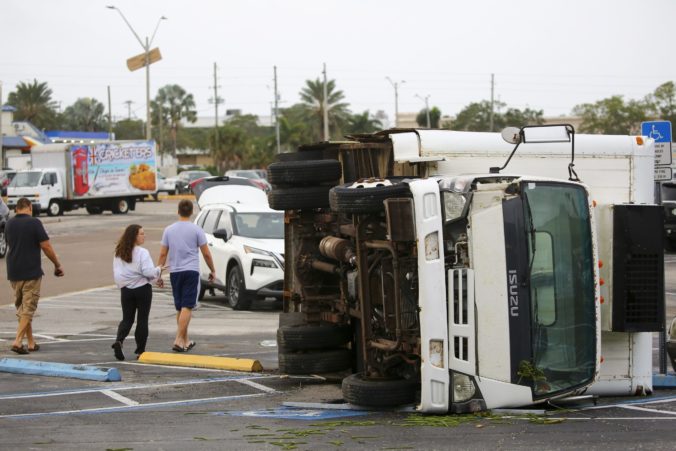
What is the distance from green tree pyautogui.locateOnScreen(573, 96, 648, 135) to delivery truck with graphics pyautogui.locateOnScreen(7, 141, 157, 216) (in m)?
44.4

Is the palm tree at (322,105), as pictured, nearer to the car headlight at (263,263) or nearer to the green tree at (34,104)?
the green tree at (34,104)

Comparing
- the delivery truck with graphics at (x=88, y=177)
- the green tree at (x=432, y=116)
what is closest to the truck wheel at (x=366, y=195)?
the delivery truck with graphics at (x=88, y=177)

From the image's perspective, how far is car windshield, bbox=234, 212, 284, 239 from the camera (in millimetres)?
18625

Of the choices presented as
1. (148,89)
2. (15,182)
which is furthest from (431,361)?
(148,89)

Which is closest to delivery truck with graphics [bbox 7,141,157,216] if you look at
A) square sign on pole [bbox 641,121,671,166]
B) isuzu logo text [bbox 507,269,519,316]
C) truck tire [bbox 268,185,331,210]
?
square sign on pole [bbox 641,121,671,166]

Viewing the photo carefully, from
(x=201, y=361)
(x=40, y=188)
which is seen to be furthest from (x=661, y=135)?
(x=40, y=188)

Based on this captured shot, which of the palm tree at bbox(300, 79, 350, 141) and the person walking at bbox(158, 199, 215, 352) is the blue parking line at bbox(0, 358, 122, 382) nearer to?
the person walking at bbox(158, 199, 215, 352)

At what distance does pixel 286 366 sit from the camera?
1071 cm

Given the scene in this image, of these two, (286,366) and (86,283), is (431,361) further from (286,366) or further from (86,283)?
(86,283)

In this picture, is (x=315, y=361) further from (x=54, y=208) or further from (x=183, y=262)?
(x=54, y=208)

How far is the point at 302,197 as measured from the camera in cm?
1082

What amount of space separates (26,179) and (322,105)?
52874 millimetres

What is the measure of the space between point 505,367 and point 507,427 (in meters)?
0.49

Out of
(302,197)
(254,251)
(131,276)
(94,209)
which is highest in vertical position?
(302,197)
